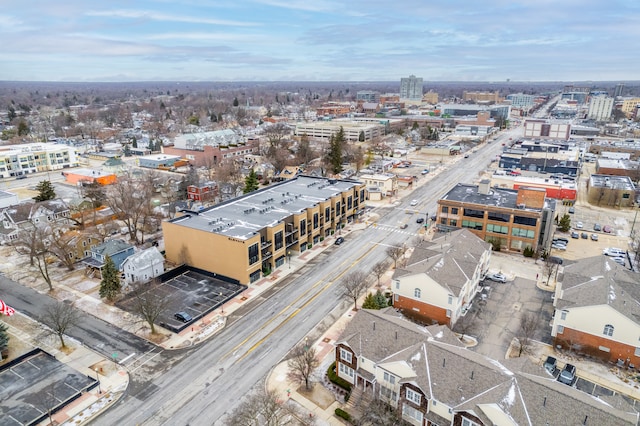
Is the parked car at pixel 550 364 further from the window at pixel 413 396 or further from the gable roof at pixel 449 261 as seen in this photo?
the window at pixel 413 396

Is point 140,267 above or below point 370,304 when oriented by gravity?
above

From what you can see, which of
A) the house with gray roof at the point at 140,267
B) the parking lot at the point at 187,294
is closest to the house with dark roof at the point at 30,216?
the house with gray roof at the point at 140,267

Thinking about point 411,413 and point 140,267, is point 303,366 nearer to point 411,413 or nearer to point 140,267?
point 411,413

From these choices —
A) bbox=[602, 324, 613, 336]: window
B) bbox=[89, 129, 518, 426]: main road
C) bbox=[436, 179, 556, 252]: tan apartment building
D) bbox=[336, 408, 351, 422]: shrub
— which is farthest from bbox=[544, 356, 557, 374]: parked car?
bbox=[436, 179, 556, 252]: tan apartment building

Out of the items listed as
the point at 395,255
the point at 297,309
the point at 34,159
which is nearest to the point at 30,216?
the point at 297,309

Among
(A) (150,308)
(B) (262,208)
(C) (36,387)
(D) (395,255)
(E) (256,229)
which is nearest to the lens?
(C) (36,387)

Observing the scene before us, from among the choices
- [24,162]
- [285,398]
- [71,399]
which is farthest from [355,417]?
[24,162]
